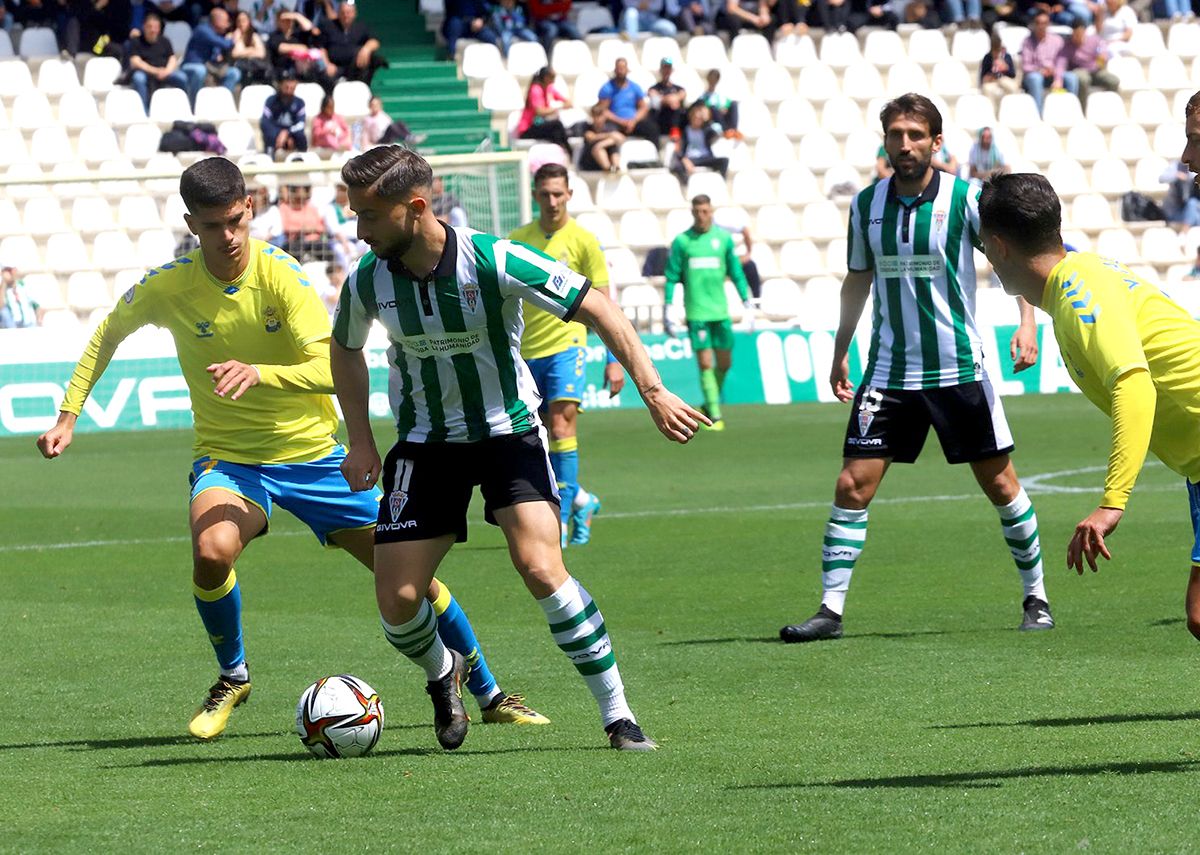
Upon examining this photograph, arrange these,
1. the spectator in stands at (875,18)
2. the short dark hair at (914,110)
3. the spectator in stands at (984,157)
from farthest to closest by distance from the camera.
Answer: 1. the spectator in stands at (875,18)
2. the spectator in stands at (984,157)
3. the short dark hair at (914,110)

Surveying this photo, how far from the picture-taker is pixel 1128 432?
5.04 metres

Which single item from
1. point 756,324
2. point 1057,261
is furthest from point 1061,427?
point 1057,261

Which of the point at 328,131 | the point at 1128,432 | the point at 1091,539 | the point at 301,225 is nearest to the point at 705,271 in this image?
the point at 301,225

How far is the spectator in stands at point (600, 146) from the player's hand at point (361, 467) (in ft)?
68.2

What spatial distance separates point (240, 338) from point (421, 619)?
1.44m

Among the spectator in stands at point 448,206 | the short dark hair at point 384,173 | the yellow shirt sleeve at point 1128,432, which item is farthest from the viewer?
the spectator in stands at point 448,206

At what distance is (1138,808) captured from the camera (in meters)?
4.88

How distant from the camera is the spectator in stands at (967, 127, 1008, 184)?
26094mm

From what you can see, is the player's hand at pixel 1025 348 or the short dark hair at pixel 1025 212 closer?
the short dark hair at pixel 1025 212

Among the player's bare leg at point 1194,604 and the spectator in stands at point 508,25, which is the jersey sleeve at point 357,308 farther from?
the spectator in stands at point 508,25

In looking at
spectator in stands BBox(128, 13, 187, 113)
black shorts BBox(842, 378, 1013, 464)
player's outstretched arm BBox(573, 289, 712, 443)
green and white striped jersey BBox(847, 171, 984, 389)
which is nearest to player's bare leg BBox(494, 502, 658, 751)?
player's outstretched arm BBox(573, 289, 712, 443)

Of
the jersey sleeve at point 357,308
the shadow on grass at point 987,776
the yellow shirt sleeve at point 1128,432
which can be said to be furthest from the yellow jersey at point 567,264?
the yellow shirt sleeve at point 1128,432

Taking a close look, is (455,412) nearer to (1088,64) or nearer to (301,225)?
(301,225)

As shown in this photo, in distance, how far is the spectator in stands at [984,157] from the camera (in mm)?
26094
